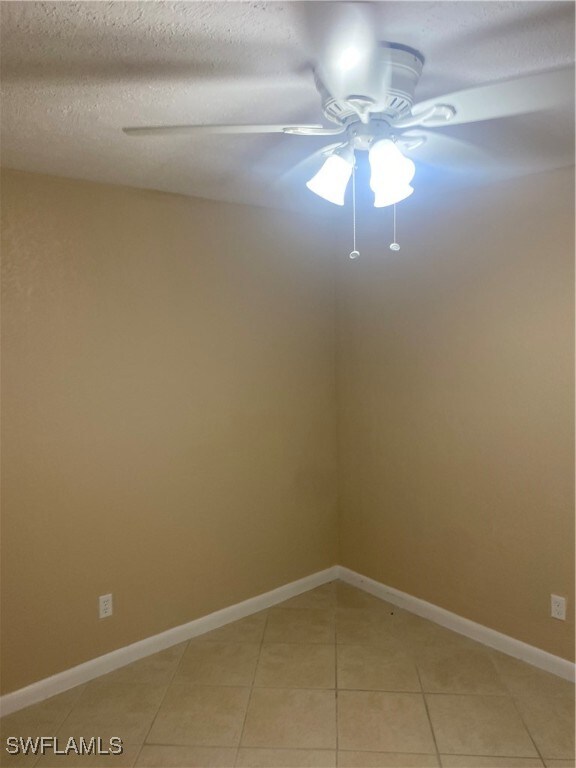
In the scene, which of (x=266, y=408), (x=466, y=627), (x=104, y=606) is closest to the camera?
(x=104, y=606)

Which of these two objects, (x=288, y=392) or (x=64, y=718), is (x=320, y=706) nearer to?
(x=64, y=718)

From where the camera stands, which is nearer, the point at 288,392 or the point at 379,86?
the point at 379,86

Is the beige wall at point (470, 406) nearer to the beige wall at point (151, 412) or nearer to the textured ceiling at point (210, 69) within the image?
the beige wall at point (151, 412)

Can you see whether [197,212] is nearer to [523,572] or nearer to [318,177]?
[318,177]

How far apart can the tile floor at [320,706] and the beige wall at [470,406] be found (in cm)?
33

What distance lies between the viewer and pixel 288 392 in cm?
334

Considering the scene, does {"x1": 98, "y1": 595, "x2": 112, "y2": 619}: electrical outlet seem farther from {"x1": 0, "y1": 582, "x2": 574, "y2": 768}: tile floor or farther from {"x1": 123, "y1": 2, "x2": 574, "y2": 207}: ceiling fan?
{"x1": 123, "y1": 2, "x2": 574, "y2": 207}: ceiling fan

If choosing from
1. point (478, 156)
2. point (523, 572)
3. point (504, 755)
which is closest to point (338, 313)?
point (478, 156)

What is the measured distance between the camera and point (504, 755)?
2102 millimetres

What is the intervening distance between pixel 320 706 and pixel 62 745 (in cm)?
105

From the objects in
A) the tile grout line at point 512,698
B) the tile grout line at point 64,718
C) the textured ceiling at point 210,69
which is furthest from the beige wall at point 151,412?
the tile grout line at point 512,698

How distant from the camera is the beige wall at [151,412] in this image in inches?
95.2

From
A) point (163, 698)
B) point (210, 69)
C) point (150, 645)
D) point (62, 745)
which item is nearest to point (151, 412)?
point (150, 645)

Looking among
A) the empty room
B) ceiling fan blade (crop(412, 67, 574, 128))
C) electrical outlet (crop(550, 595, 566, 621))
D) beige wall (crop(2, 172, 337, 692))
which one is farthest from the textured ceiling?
electrical outlet (crop(550, 595, 566, 621))
